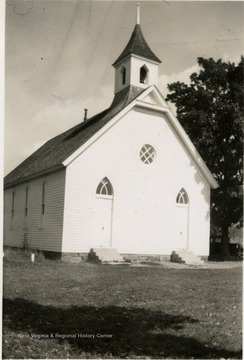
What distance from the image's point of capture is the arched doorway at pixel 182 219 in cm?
→ 1546

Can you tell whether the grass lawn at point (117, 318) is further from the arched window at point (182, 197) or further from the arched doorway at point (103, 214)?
the arched window at point (182, 197)

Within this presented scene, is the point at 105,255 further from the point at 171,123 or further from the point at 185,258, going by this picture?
the point at 171,123

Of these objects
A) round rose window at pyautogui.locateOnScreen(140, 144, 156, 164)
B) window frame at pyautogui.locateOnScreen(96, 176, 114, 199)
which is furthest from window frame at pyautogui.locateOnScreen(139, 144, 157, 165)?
window frame at pyautogui.locateOnScreen(96, 176, 114, 199)

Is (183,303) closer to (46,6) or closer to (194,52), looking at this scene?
(194,52)

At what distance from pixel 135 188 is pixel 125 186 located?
15.6 inches

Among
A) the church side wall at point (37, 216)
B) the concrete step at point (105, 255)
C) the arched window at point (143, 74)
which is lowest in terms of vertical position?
the concrete step at point (105, 255)

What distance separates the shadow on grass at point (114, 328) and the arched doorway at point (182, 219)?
867cm

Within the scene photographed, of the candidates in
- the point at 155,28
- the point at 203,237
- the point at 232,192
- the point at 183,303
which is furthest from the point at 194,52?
the point at 232,192

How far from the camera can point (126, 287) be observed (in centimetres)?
857

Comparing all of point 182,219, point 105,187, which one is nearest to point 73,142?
point 105,187

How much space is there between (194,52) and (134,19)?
66.9 inches

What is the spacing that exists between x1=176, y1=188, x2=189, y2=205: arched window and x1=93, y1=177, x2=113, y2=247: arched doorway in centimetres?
295

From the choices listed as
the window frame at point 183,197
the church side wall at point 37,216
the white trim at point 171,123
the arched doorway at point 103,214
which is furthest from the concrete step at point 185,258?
the church side wall at point 37,216

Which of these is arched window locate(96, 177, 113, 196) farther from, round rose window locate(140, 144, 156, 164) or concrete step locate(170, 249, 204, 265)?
concrete step locate(170, 249, 204, 265)
